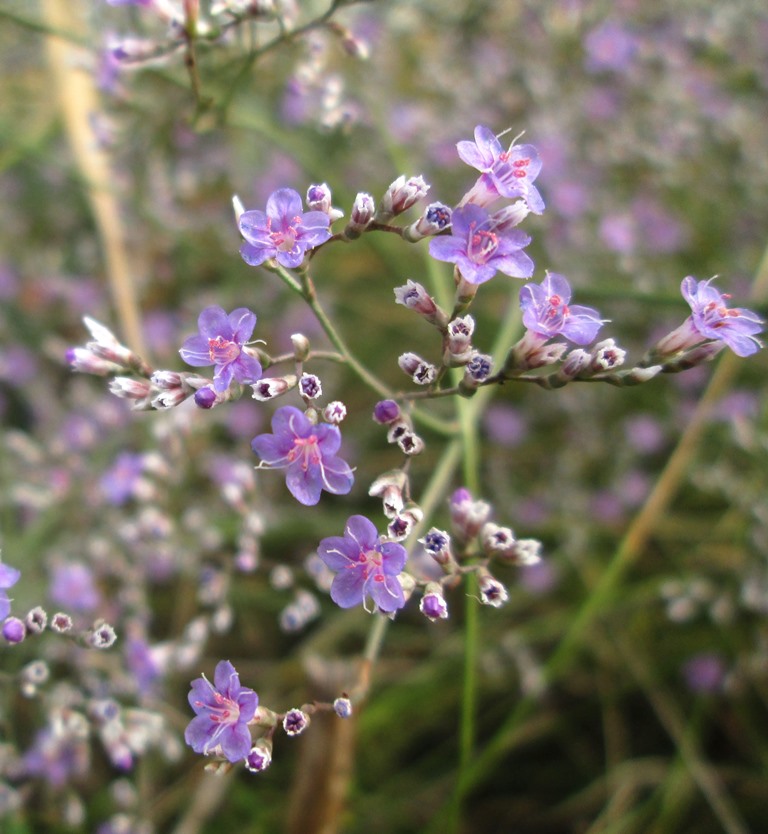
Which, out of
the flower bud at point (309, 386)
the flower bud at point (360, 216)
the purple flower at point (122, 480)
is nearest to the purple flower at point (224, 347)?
the flower bud at point (309, 386)

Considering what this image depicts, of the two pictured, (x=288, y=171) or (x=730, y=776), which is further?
(x=288, y=171)

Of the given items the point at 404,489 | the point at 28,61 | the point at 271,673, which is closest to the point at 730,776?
the point at 271,673

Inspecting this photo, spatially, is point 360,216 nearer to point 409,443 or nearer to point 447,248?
point 447,248

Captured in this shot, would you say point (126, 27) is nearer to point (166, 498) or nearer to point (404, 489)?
point (166, 498)

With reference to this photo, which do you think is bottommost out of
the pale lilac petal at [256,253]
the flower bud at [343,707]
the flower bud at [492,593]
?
the flower bud at [343,707]

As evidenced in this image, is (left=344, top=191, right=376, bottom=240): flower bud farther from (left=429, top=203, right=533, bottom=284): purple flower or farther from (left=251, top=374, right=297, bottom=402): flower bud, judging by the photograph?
(left=251, top=374, right=297, bottom=402): flower bud

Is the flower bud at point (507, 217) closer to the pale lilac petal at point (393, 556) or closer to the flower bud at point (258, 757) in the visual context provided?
the pale lilac petal at point (393, 556)
